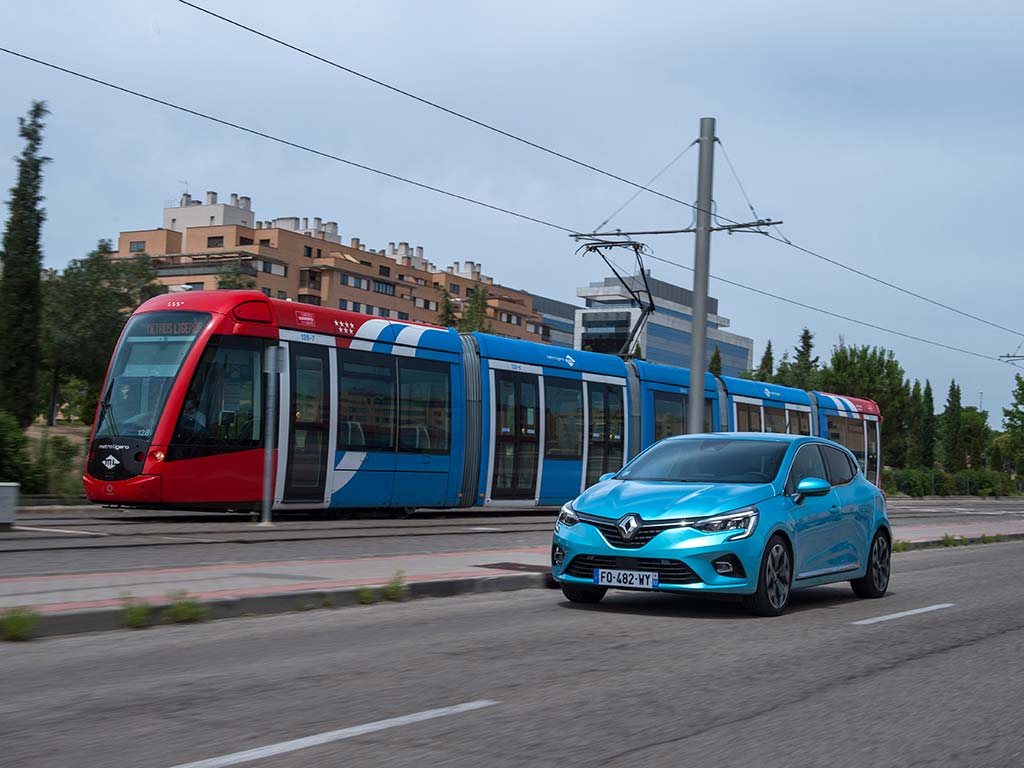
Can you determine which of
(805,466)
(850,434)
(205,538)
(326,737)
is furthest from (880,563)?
(850,434)

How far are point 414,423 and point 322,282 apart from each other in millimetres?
100193

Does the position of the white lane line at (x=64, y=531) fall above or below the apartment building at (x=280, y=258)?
below

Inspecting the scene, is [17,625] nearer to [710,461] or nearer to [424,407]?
[710,461]

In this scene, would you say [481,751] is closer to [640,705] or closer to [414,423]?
[640,705]

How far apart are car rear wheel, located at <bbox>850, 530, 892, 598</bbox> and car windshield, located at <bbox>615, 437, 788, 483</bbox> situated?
1846mm

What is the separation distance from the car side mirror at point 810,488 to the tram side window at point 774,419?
2082cm

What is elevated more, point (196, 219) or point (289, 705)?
point (196, 219)

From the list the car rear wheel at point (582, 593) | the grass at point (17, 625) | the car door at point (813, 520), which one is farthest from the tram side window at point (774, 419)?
A: the grass at point (17, 625)

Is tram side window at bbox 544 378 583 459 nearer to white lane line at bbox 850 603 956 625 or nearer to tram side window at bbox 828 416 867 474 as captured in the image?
tram side window at bbox 828 416 867 474

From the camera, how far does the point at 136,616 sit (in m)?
8.04

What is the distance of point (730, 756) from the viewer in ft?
16.1

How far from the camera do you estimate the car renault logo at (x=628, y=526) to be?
366 inches

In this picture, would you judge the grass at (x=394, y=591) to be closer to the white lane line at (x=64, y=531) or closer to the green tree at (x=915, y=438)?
the white lane line at (x=64, y=531)

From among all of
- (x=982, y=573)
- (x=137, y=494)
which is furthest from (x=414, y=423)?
(x=982, y=573)
